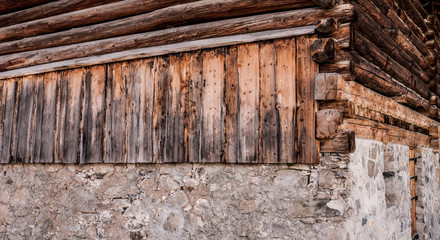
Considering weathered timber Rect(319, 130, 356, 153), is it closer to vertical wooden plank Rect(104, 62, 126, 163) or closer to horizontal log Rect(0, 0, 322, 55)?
horizontal log Rect(0, 0, 322, 55)

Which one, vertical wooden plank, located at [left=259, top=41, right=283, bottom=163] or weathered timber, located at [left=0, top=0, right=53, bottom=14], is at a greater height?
weathered timber, located at [left=0, top=0, right=53, bottom=14]

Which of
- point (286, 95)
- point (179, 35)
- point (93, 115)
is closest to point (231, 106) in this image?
point (286, 95)

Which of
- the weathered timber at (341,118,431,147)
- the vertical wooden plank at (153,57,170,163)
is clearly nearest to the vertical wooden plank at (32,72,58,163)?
the vertical wooden plank at (153,57,170,163)

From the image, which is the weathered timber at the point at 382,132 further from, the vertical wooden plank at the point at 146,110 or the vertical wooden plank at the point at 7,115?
the vertical wooden plank at the point at 7,115

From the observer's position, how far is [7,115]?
527cm

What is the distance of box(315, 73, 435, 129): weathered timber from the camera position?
3.26m

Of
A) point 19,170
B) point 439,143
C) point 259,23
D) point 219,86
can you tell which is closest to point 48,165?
point 19,170

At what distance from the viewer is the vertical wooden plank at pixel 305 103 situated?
3299 mm

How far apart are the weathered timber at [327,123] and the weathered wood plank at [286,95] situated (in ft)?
0.70

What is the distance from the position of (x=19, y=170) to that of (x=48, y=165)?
22.2 inches

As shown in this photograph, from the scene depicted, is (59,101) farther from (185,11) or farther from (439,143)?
(439,143)

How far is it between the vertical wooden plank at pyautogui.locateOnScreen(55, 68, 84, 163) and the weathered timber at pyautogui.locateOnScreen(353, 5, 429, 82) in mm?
3238

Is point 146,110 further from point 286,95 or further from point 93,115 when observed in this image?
point 286,95

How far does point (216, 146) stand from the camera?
373 cm
